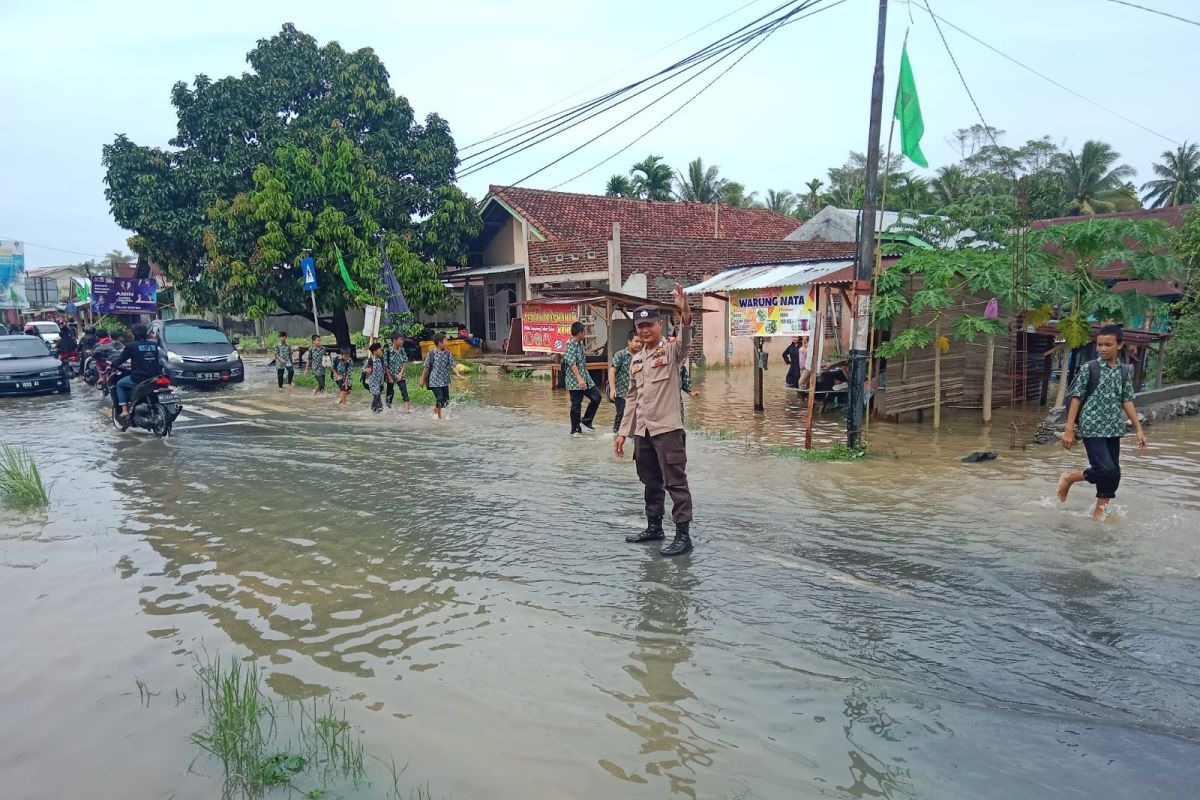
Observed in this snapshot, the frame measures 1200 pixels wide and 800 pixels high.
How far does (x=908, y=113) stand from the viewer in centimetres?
994

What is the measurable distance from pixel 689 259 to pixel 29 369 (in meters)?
17.1

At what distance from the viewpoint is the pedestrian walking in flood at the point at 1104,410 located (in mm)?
6684

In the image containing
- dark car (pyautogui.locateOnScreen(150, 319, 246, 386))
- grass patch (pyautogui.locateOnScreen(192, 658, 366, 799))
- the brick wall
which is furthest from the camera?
the brick wall

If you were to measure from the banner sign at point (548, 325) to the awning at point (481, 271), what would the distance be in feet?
18.4

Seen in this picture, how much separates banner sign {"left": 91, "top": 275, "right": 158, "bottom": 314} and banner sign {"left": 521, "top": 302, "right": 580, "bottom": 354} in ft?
63.8

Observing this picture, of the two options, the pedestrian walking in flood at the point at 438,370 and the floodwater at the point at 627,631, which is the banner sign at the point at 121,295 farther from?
the floodwater at the point at 627,631

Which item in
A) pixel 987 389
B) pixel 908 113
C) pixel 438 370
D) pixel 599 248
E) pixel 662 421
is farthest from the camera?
pixel 599 248

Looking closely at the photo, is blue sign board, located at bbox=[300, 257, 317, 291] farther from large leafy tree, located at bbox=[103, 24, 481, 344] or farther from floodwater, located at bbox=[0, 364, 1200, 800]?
floodwater, located at bbox=[0, 364, 1200, 800]

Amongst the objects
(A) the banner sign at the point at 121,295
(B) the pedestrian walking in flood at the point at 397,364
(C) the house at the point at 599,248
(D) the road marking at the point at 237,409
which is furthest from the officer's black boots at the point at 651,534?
(A) the banner sign at the point at 121,295

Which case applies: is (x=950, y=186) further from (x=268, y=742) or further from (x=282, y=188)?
(x=268, y=742)

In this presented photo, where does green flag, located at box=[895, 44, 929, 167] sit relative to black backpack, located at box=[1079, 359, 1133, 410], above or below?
above

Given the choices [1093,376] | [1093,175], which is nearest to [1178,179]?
[1093,175]

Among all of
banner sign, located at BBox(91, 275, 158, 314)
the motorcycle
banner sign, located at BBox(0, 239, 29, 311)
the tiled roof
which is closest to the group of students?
the motorcycle

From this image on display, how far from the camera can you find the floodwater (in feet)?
11.1
